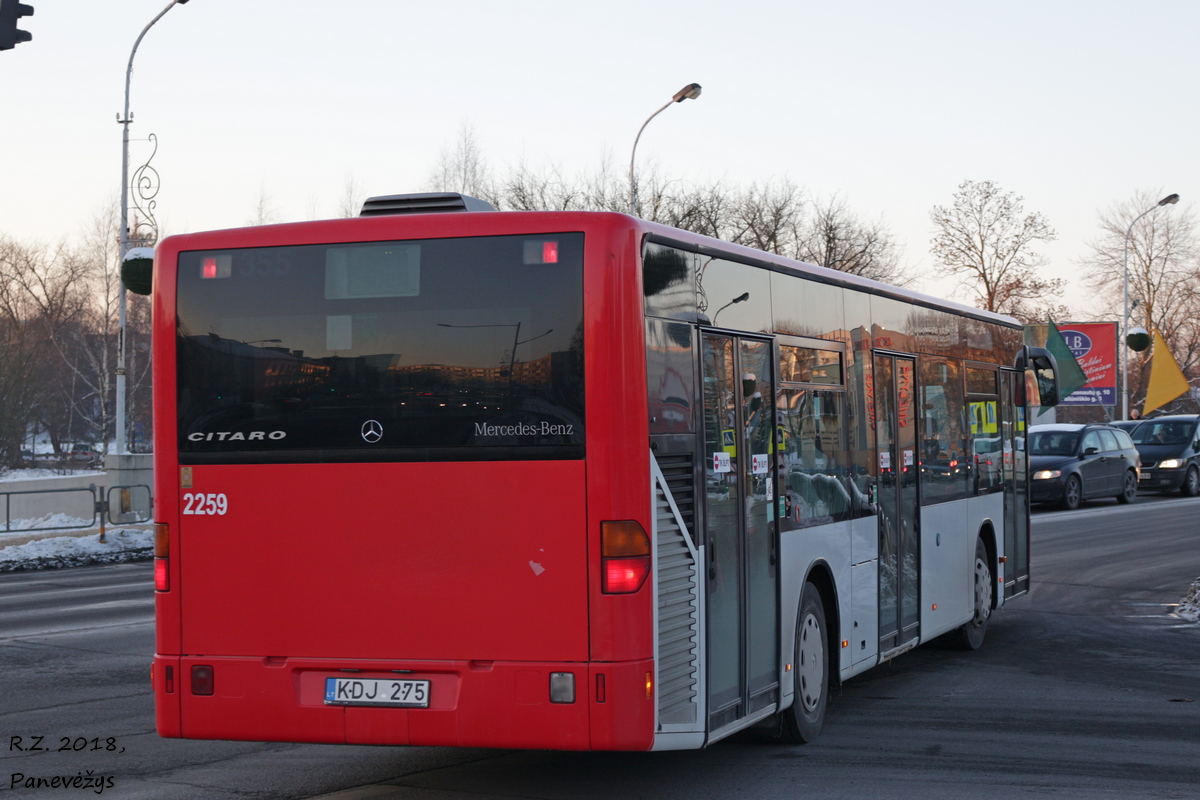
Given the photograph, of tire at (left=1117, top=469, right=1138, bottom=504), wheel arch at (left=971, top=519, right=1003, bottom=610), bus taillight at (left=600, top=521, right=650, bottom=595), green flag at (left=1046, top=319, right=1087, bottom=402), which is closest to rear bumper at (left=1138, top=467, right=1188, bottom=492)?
tire at (left=1117, top=469, right=1138, bottom=504)

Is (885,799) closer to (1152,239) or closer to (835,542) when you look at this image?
(835,542)

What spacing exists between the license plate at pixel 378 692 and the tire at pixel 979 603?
21.5 feet

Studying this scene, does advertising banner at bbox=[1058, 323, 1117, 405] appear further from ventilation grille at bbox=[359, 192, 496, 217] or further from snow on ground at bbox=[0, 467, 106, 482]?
ventilation grille at bbox=[359, 192, 496, 217]

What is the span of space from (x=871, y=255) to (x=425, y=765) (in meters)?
49.5

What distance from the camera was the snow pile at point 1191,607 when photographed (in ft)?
43.8

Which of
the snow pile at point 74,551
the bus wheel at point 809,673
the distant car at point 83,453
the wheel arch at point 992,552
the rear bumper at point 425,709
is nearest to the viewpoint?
the rear bumper at point 425,709

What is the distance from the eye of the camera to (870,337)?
894 cm

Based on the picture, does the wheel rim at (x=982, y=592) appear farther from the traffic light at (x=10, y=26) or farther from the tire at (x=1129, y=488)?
the tire at (x=1129, y=488)

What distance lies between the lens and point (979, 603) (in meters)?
11.4

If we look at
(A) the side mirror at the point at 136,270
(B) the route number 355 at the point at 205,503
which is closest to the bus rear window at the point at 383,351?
(B) the route number 355 at the point at 205,503

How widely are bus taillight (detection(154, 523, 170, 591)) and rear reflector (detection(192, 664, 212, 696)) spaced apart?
1.36 feet

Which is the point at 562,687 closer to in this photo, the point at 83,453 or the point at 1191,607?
the point at 1191,607

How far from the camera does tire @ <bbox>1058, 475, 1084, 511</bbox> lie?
1129 inches

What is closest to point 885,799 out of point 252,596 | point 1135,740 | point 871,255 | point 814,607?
point 814,607
